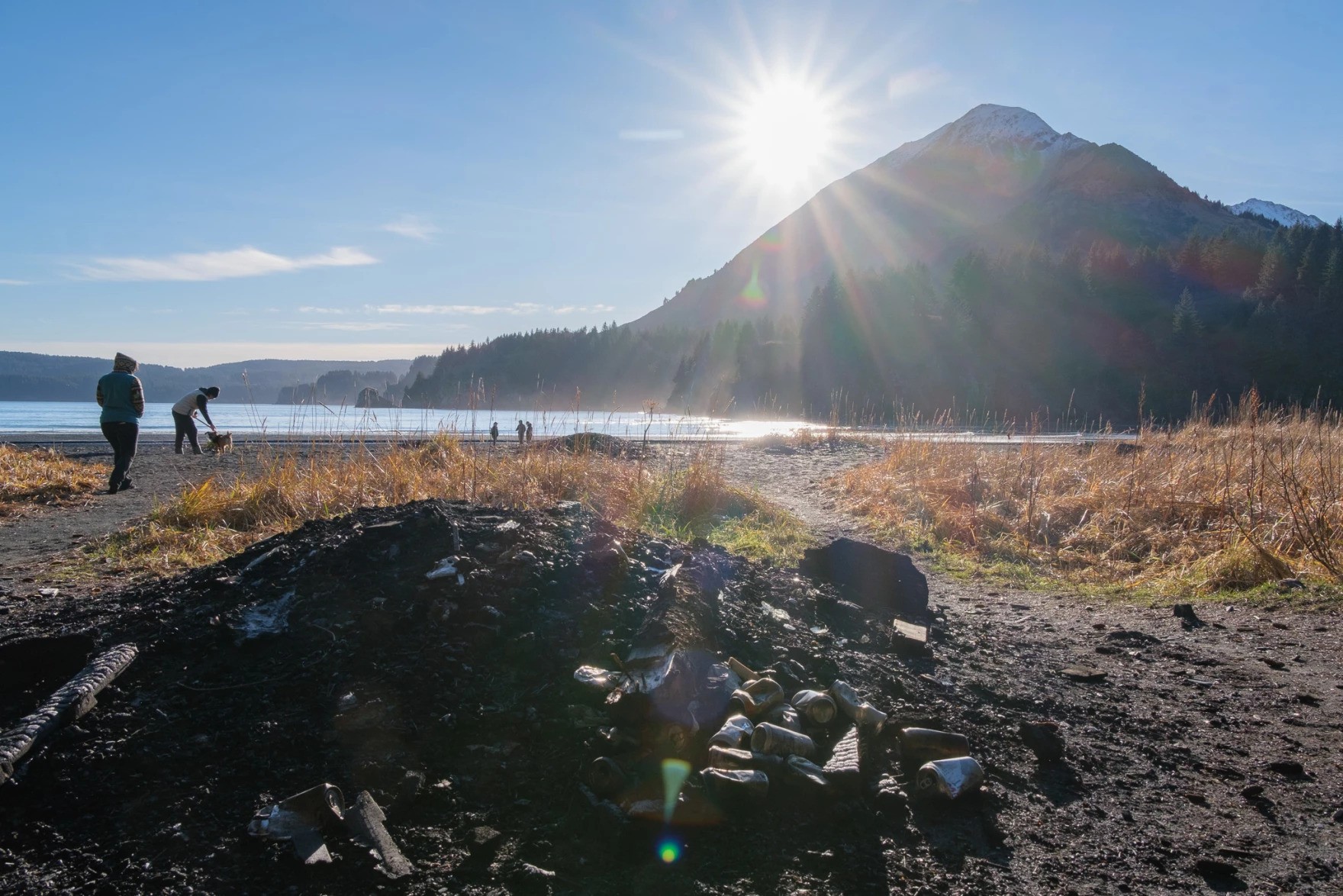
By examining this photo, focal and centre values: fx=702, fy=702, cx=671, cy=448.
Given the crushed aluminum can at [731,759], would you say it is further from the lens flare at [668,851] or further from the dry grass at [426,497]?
the dry grass at [426,497]

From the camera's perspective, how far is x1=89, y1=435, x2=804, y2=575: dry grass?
6.24 metres

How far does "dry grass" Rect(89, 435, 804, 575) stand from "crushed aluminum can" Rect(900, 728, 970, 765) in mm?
3958

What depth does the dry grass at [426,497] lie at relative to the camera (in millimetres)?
6238

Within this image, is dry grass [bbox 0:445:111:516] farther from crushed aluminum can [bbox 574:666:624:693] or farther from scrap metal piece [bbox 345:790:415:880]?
scrap metal piece [bbox 345:790:415:880]

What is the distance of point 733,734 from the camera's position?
8.63ft

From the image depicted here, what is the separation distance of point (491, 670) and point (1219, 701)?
3.61m

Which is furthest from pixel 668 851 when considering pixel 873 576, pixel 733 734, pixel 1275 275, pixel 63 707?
pixel 1275 275

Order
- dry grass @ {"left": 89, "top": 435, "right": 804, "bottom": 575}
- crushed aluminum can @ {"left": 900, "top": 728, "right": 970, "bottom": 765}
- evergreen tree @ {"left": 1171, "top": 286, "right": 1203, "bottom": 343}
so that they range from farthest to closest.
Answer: evergreen tree @ {"left": 1171, "top": 286, "right": 1203, "bottom": 343} < dry grass @ {"left": 89, "top": 435, "right": 804, "bottom": 575} < crushed aluminum can @ {"left": 900, "top": 728, "right": 970, "bottom": 765}

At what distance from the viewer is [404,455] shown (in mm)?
8859

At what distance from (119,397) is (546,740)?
10.0 metres

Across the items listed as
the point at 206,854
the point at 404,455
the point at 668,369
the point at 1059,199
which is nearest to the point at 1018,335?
the point at 668,369

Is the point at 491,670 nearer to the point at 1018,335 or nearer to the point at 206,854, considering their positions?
the point at 206,854

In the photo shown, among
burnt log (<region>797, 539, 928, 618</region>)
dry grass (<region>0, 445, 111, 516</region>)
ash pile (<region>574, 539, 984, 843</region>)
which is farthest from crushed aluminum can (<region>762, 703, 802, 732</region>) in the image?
dry grass (<region>0, 445, 111, 516</region>)

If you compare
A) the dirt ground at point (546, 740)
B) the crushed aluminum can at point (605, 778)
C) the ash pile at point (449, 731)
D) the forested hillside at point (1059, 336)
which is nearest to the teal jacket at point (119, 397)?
the dirt ground at point (546, 740)
